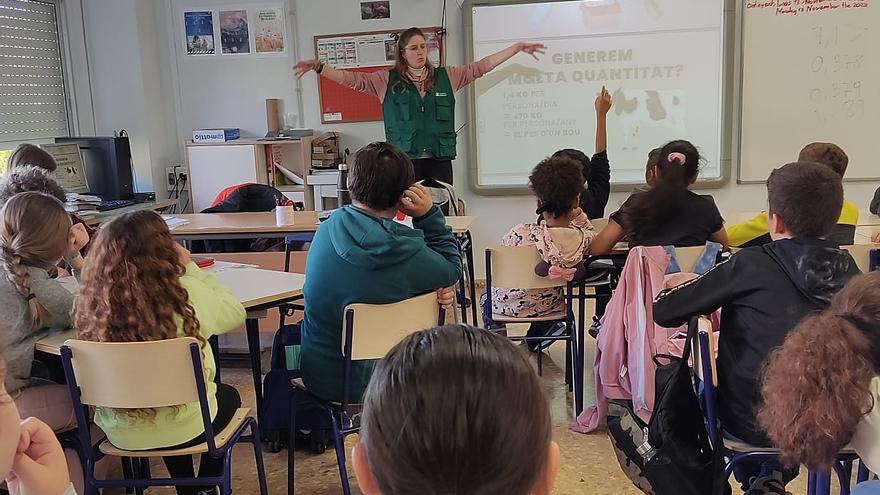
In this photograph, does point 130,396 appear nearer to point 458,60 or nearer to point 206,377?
point 206,377

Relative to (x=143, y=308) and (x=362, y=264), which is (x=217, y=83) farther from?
(x=143, y=308)

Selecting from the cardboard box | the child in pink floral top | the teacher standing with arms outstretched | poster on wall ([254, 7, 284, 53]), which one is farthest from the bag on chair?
poster on wall ([254, 7, 284, 53])

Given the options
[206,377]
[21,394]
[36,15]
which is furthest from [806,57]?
[36,15]

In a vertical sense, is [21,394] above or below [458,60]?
below

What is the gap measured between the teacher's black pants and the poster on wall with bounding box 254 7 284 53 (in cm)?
151

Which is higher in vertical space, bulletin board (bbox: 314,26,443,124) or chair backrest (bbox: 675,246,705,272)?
bulletin board (bbox: 314,26,443,124)

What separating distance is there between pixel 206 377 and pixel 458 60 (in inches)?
146

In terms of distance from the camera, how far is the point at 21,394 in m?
2.09

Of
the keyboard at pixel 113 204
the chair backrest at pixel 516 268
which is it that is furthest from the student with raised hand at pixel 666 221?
the keyboard at pixel 113 204

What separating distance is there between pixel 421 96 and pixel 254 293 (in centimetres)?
252

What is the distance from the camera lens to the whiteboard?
472 centimetres

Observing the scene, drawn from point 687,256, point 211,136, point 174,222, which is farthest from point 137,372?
point 211,136

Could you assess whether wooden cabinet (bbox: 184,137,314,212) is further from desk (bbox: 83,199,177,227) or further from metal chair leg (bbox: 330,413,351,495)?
metal chair leg (bbox: 330,413,351,495)

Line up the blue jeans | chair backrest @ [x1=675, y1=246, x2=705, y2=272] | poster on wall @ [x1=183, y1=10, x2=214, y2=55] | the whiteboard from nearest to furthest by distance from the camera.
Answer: the blue jeans → chair backrest @ [x1=675, y1=246, x2=705, y2=272] → the whiteboard → poster on wall @ [x1=183, y1=10, x2=214, y2=55]
